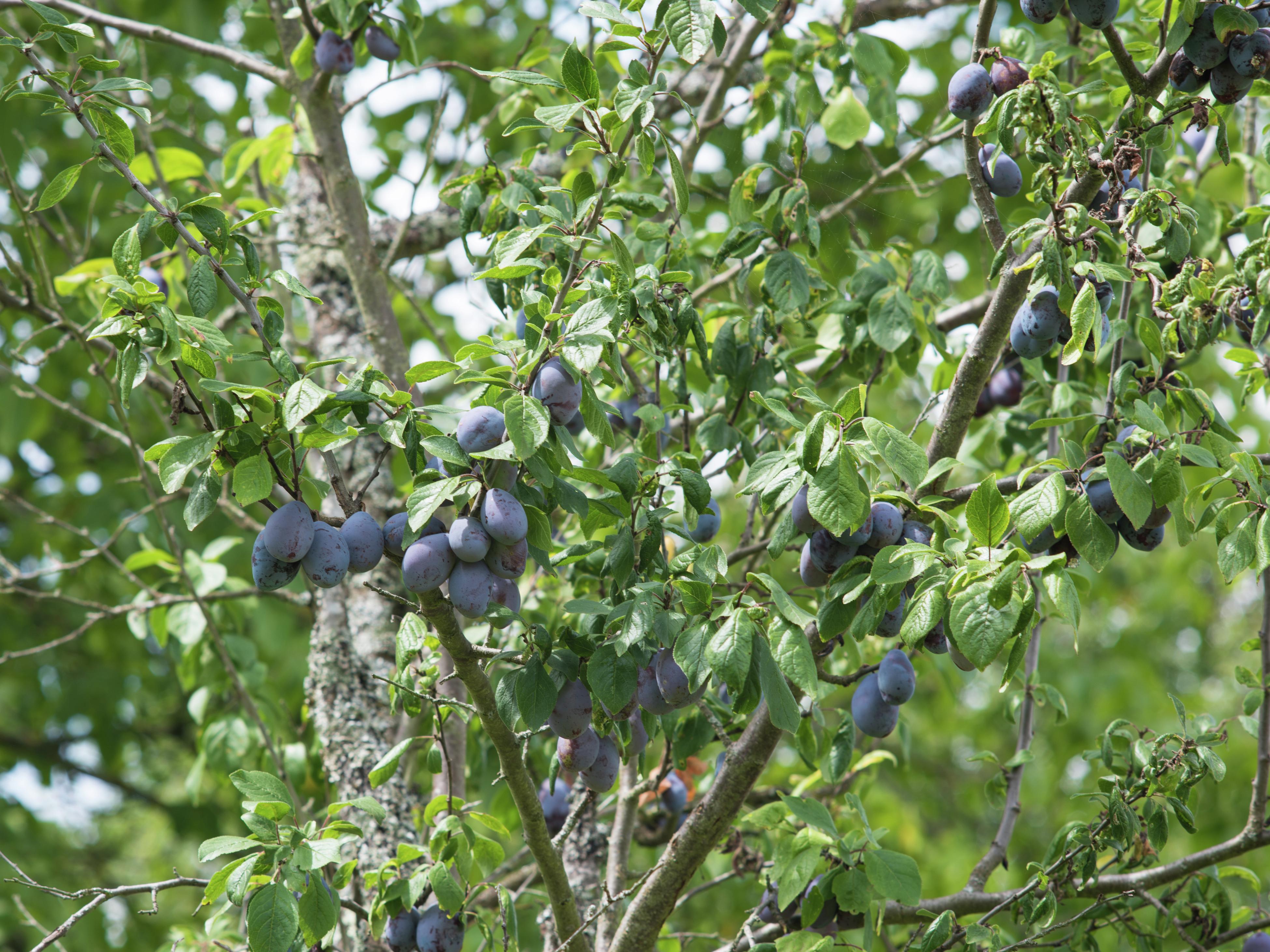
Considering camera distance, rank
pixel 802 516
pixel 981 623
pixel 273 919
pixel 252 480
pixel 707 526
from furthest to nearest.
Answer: pixel 707 526, pixel 802 516, pixel 273 919, pixel 252 480, pixel 981 623

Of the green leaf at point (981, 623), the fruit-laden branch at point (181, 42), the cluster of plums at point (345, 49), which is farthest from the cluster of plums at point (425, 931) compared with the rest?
the fruit-laden branch at point (181, 42)

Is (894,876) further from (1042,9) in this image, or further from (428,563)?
(1042,9)

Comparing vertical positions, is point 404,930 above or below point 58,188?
below

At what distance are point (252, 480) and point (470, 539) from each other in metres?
0.28

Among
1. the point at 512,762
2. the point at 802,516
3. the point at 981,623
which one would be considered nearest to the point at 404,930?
the point at 512,762

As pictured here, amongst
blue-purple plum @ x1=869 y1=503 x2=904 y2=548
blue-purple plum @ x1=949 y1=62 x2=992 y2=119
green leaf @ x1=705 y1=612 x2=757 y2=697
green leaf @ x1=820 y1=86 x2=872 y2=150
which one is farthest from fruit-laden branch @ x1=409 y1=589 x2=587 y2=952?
green leaf @ x1=820 y1=86 x2=872 y2=150

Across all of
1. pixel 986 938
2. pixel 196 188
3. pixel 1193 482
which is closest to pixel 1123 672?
pixel 1193 482

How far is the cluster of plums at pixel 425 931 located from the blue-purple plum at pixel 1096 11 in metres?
1.72

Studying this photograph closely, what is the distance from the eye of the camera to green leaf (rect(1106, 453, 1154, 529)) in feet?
4.48

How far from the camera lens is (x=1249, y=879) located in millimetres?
1977

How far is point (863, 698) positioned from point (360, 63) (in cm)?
245

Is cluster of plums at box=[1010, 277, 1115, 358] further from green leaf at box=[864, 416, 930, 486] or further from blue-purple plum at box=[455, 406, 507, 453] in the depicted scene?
blue-purple plum at box=[455, 406, 507, 453]

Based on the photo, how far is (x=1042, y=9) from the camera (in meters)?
1.61

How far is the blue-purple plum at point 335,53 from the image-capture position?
2.44m
